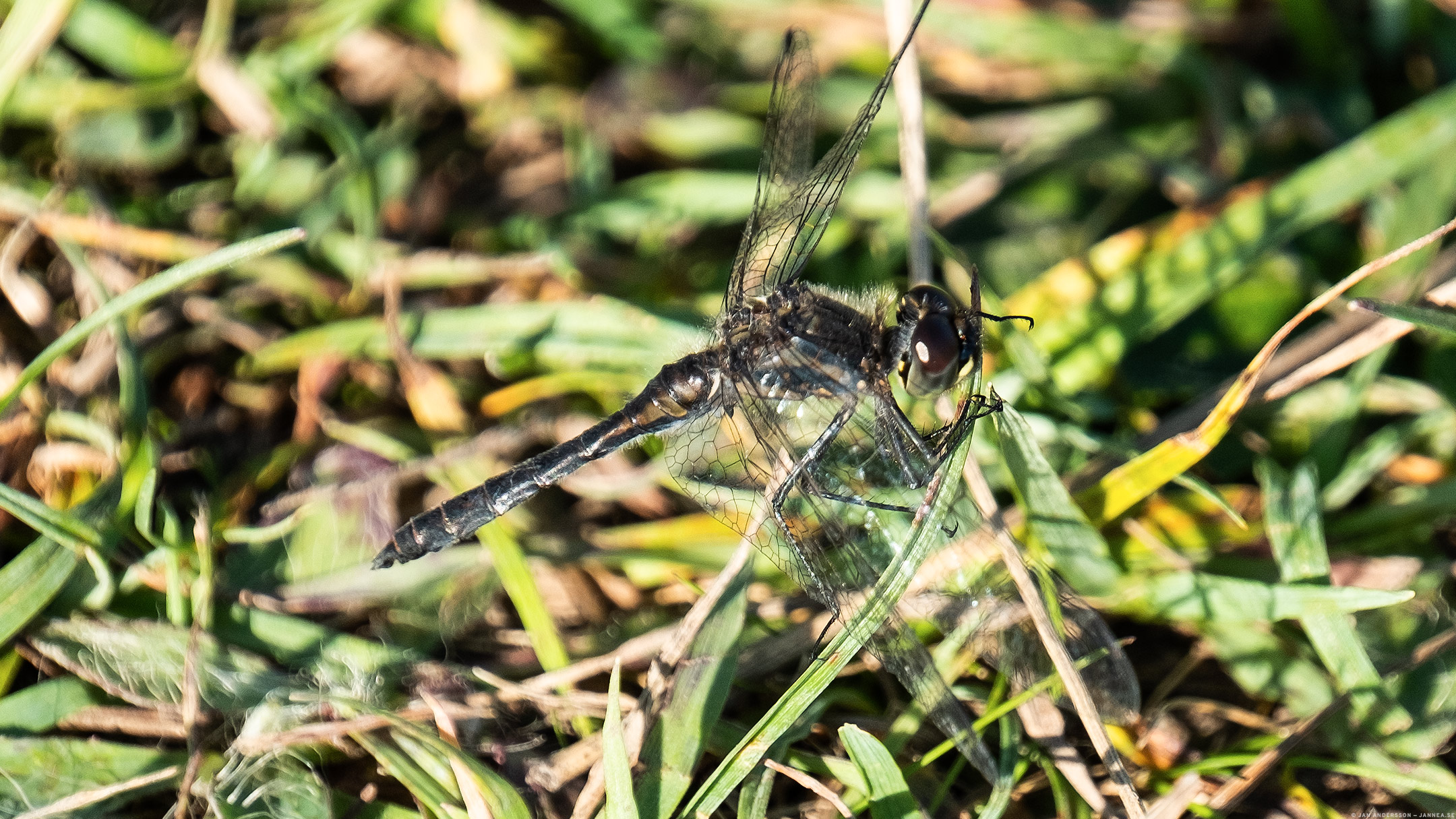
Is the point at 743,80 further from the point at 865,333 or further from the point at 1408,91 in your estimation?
the point at 1408,91

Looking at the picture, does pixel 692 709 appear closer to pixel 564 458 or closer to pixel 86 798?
pixel 564 458

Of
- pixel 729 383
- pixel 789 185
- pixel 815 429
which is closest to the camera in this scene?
pixel 815 429

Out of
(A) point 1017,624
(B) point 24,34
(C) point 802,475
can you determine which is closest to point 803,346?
(C) point 802,475

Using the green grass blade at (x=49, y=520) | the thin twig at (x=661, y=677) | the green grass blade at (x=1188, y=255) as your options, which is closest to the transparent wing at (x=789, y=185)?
the green grass blade at (x=1188, y=255)

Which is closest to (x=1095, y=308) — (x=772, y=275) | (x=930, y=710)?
(x=772, y=275)

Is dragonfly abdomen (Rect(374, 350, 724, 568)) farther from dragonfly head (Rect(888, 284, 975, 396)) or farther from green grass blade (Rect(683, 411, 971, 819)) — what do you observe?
green grass blade (Rect(683, 411, 971, 819))
